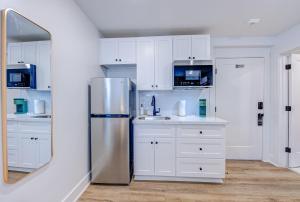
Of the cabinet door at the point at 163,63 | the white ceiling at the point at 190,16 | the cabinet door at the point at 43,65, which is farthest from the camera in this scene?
the cabinet door at the point at 163,63

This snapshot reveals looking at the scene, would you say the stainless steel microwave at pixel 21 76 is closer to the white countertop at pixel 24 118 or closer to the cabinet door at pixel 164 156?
the white countertop at pixel 24 118

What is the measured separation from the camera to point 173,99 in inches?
135

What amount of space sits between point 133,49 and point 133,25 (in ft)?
1.31

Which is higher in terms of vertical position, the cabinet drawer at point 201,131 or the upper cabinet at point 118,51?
the upper cabinet at point 118,51

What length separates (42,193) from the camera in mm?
1626

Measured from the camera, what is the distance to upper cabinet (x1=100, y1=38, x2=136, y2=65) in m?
3.09

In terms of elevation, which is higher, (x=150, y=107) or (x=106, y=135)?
(x=150, y=107)

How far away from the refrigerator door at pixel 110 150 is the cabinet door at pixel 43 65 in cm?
104

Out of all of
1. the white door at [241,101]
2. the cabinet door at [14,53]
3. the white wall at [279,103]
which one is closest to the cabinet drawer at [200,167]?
the white door at [241,101]

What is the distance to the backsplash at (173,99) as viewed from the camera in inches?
134

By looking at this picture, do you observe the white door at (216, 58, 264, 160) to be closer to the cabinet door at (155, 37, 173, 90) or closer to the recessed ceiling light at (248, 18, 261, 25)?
the recessed ceiling light at (248, 18, 261, 25)

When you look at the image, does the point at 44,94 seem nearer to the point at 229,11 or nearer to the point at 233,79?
the point at 229,11

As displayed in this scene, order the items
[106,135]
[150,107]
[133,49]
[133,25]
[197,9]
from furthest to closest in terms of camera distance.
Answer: [150,107] → [133,49] → [133,25] → [106,135] → [197,9]

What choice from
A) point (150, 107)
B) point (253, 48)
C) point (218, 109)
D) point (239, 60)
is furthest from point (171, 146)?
point (253, 48)
